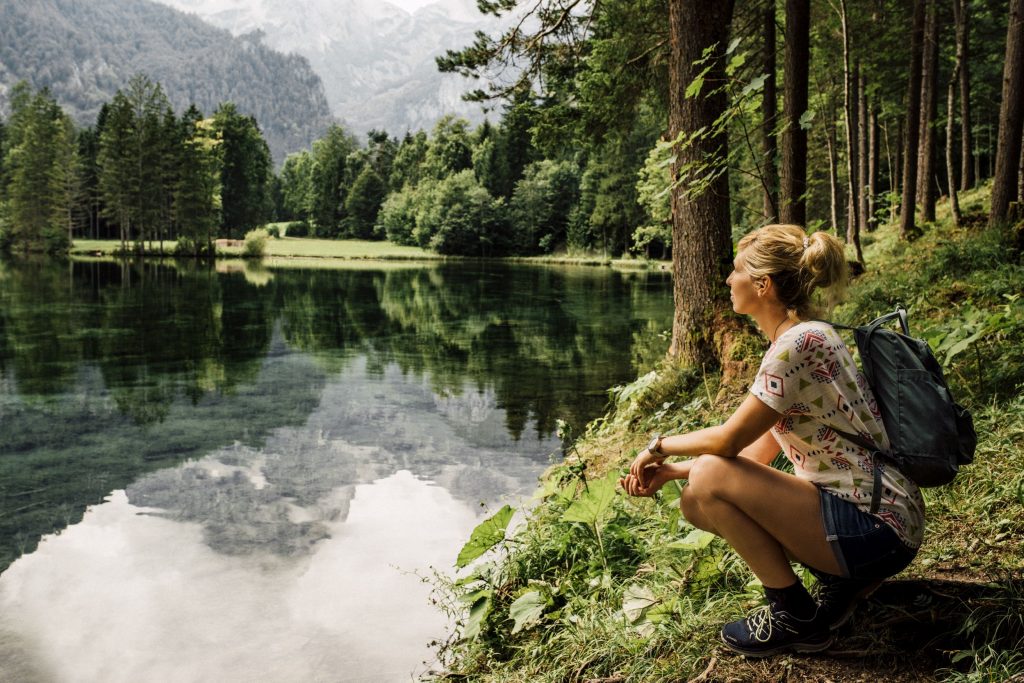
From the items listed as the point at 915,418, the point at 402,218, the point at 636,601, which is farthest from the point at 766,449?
the point at 402,218

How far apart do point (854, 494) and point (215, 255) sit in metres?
60.9

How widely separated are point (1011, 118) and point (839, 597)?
9132 mm

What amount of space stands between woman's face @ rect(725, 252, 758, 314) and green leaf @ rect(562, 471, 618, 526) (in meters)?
1.08

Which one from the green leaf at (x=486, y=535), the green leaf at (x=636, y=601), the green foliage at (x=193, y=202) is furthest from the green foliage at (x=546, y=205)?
the green leaf at (x=636, y=601)

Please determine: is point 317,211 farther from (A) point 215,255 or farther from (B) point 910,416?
(B) point 910,416

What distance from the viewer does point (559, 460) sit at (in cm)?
748

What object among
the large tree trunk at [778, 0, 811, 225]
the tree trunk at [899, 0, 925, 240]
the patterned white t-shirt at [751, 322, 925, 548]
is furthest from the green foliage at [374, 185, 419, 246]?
the patterned white t-shirt at [751, 322, 925, 548]

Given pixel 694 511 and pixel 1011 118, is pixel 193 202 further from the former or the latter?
pixel 694 511

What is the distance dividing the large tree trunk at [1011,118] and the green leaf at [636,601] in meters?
8.40

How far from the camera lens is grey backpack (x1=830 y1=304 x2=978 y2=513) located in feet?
7.25

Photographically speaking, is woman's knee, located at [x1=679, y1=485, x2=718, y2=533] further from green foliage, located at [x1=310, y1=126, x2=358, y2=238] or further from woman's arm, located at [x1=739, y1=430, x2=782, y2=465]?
green foliage, located at [x1=310, y1=126, x2=358, y2=238]

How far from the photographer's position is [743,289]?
252 cm

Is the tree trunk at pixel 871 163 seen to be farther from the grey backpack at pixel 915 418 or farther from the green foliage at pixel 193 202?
the green foliage at pixel 193 202

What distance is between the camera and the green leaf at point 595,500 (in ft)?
10.8
